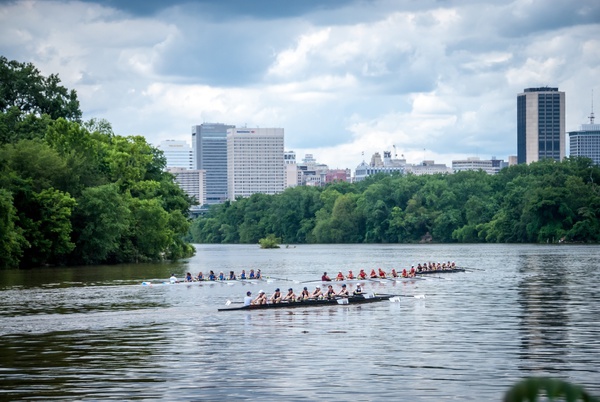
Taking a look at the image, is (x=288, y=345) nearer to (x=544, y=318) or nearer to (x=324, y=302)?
(x=324, y=302)

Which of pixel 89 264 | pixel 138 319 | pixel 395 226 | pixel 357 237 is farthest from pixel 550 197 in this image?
pixel 138 319

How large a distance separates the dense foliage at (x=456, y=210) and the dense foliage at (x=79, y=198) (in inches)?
2444

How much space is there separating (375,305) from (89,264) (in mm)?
44154

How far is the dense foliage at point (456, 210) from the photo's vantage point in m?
131

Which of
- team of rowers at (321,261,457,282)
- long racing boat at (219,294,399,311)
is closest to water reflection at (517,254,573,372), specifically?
team of rowers at (321,261,457,282)

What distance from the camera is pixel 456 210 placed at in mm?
162875

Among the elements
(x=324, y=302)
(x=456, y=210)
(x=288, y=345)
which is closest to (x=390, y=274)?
(x=324, y=302)

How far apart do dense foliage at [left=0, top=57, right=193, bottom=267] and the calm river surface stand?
19.4 m

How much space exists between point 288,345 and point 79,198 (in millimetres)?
52341

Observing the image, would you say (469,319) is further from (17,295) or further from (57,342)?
(17,295)

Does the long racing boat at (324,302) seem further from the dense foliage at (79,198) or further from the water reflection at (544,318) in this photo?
the dense foliage at (79,198)

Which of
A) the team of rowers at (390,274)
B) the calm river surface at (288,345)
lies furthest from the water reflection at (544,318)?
the team of rowers at (390,274)

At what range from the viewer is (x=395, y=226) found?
545 ft

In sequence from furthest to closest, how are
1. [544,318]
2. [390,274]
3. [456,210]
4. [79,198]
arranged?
1. [456,210]
2. [79,198]
3. [390,274]
4. [544,318]
